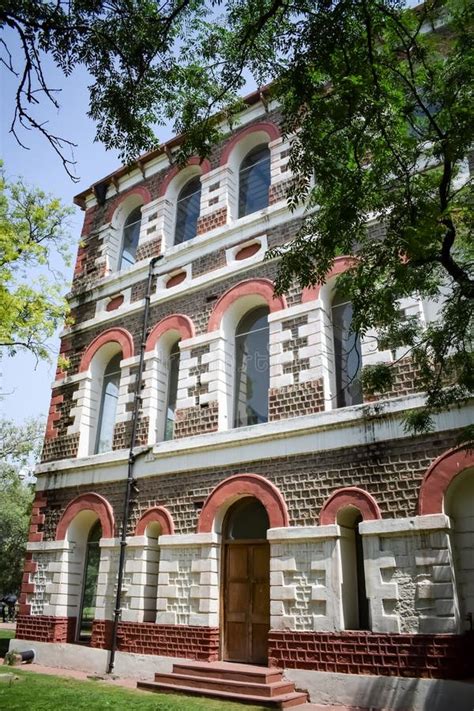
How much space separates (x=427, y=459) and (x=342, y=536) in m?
1.84

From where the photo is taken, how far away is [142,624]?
11.4 meters

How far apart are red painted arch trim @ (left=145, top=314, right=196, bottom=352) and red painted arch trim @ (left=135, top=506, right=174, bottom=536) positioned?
3.66 metres

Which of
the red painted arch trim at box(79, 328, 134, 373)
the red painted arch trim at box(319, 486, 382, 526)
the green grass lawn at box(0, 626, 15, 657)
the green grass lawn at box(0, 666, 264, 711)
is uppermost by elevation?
the red painted arch trim at box(79, 328, 134, 373)

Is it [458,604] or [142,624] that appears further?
[142,624]

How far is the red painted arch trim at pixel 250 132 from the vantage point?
13.4 m

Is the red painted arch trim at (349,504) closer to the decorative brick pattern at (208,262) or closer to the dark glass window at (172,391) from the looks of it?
the dark glass window at (172,391)

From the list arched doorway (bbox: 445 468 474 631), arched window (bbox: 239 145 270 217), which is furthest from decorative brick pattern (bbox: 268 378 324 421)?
arched window (bbox: 239 145 270 217)

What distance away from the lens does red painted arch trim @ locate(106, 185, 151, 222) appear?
636 inches

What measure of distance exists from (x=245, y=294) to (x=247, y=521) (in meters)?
4.47

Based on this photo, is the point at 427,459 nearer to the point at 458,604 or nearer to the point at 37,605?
the point at 458,604

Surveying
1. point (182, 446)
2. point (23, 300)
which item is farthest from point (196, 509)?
point (23, 300)

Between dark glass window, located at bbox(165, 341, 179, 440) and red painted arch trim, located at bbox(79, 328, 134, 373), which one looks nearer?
dark glass window, located at bbox(165, 341, 179, 440)

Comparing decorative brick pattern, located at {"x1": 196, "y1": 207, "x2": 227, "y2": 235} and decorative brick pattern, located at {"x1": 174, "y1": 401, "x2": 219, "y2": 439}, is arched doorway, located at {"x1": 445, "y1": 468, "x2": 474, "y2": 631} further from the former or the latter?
decorative brick pattern, located at {"x1": 196, "y1": 207, "x2": 227, "y2": 235}

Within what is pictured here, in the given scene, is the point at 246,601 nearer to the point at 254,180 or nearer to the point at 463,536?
the point at 463,536
